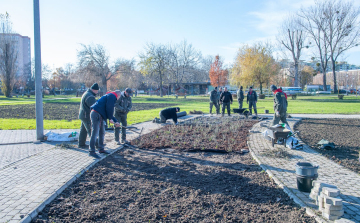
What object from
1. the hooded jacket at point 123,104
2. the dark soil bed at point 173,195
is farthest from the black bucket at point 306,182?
the hooded jacket at point 123,104

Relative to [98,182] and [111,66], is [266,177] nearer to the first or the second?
[98,182]

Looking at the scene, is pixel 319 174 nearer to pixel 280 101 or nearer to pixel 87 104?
pixel 280 101

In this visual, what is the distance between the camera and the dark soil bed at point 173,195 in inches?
149

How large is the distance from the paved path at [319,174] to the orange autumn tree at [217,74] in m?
61.2

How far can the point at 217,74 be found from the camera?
6906 cm

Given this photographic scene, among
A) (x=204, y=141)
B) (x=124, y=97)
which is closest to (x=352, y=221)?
(x=204, y=141)

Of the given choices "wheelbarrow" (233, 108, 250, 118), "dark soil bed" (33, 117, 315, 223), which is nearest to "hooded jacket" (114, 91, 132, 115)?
"dark soil bed" (33, 117, 315, 223)

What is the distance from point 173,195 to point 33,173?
3.37 m

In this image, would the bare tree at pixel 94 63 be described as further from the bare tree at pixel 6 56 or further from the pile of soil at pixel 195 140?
the pile of soil at pixel 195 140

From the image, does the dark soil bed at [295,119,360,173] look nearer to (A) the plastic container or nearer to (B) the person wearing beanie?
(A) the plastic container

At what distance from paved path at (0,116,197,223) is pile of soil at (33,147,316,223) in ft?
0.75

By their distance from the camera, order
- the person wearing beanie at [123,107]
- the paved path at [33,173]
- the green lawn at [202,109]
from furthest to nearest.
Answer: the green lawn at [202,109] < the person wearing beanie at [123,107] < the paved path at [33,173]

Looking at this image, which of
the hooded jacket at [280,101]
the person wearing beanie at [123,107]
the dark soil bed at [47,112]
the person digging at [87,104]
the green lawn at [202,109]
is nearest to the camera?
the person digging at [87,104]

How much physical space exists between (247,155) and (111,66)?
2043 inches
